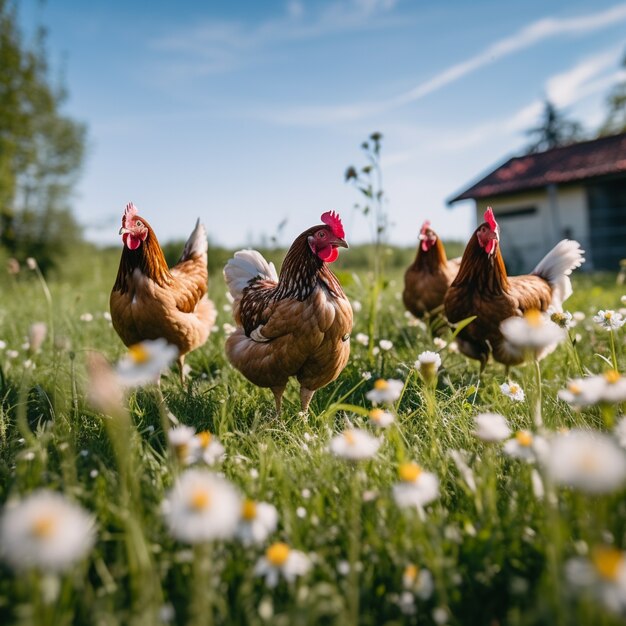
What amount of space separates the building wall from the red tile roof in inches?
17.9

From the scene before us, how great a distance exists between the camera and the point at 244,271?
3.71 m

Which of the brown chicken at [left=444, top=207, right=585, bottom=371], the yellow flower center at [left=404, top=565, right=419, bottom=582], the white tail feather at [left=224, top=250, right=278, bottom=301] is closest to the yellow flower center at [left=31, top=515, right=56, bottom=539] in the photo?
the yellow flower center at [left=404, top=565, right=419, bottom=582]

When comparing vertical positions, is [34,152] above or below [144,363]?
above

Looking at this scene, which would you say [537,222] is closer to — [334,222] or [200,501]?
[334,222]

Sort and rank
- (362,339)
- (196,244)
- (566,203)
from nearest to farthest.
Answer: (362,339) < (196,244) < (566,203)

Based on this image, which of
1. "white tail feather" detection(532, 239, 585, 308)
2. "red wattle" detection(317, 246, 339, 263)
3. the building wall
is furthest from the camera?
the building wall

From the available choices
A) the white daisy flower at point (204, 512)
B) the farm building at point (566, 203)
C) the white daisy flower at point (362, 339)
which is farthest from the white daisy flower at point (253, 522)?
the farm building at point (566, 203)

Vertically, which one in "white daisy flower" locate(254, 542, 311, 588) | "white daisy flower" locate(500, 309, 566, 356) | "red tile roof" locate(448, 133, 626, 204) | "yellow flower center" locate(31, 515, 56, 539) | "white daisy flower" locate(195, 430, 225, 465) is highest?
"red tile roof" locate(448, 133, 626, 204)

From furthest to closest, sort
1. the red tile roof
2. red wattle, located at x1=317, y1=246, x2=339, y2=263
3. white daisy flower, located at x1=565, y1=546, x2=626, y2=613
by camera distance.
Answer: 1. the red tile roof
2. red wattle, located at x1=317, y1=246, x2=339, y2=263
3. white daisy flower, located at x1=565, y1=546, x2=626, y2=613

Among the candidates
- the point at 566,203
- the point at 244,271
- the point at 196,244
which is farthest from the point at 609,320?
the point at 566,203

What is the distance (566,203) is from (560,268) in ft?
41.0

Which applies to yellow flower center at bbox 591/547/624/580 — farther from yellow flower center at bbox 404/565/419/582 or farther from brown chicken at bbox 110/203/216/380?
brown chicken at bbox 110/203/216/380

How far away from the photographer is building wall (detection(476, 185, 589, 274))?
14305 mm

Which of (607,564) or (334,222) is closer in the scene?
(607,564)
